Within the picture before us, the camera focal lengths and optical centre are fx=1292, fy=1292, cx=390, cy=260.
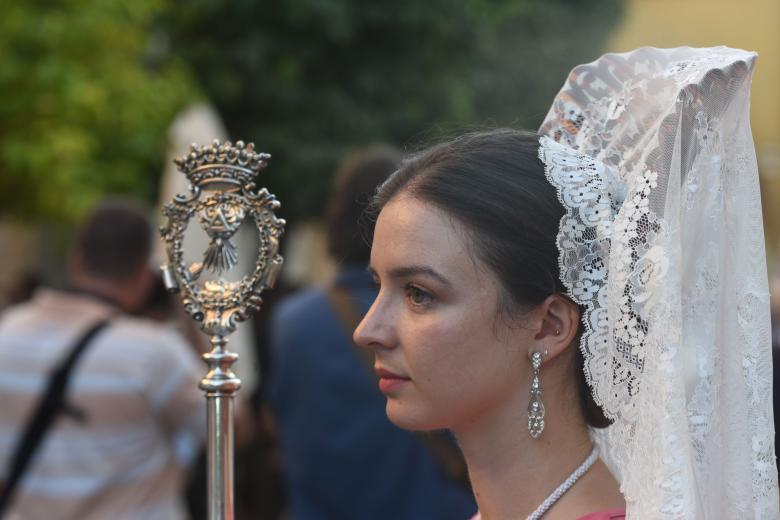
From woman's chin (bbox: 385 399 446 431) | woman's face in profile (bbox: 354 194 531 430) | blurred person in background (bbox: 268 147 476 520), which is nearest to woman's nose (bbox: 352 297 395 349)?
woman's face in profile (bbox: 354 194 531 430)

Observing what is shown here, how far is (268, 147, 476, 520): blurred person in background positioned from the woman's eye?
1909 millimetres

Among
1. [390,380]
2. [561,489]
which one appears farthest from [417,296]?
[561,489]

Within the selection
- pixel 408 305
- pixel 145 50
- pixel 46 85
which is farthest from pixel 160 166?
pixel 408 305

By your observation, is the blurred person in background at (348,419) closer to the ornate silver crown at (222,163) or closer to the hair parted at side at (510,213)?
the ornate silver crown at (222,163)

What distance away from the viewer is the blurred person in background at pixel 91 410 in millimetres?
4195

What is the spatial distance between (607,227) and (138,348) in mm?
2445

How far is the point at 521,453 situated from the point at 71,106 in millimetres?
9325

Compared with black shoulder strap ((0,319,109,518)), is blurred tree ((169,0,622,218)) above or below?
above

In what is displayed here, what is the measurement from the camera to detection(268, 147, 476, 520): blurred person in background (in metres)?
4.18

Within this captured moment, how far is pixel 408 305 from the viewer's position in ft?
7.24

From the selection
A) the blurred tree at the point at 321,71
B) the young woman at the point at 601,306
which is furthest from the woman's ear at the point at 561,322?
the blurred tree at the point at 321,71

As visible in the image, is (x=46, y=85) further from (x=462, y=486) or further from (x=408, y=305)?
(x=408, y=305)

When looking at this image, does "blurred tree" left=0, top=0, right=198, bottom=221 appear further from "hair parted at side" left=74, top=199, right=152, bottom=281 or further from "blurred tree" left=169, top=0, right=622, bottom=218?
"hair parted at side" left=74, top=199, right=152, bottom=281

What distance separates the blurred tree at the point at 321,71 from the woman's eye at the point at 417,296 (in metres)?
11.8
